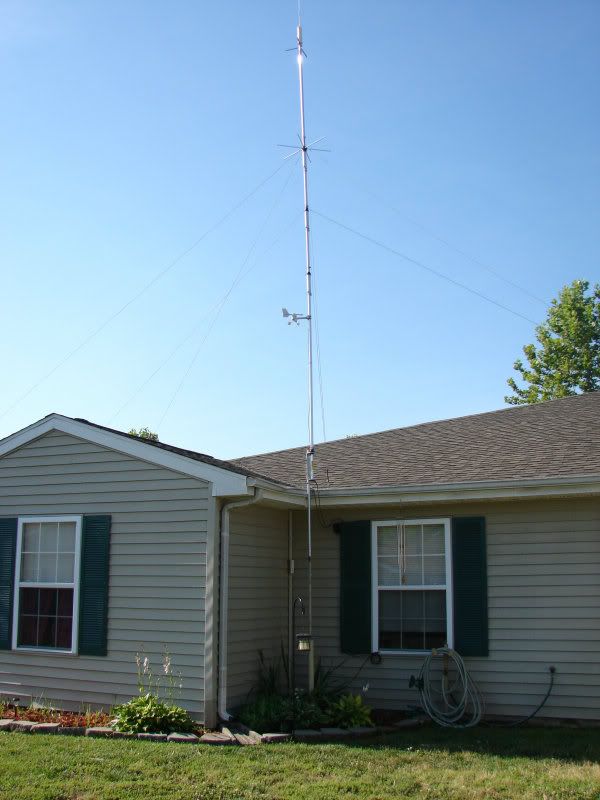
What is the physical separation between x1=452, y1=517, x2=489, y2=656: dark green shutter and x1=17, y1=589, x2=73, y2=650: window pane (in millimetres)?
4390

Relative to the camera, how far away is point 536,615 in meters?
9.08

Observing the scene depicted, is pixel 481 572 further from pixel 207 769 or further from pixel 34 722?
pixel 34 722

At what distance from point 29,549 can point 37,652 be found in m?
1.19

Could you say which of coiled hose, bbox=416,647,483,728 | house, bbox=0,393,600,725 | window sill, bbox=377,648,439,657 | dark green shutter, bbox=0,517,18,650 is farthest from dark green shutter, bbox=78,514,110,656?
coiled hose, bbox=416,647,483,728

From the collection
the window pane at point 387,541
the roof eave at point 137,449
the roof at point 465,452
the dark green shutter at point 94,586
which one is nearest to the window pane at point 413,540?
the window pane at point 387,541

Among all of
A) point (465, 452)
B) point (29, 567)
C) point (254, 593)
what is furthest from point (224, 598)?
point (465, 452)

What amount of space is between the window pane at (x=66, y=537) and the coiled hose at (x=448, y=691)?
4.24 meters

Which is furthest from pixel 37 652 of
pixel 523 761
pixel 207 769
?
pixel 523 761

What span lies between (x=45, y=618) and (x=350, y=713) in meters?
3.75

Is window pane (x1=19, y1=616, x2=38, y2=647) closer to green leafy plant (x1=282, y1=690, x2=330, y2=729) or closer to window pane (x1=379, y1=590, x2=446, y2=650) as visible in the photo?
green leafy plant (x1=282, y1=690, x2=330, y2=729)

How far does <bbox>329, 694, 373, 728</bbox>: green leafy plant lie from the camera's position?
8430mm

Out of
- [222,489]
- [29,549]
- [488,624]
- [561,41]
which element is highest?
[561,41]

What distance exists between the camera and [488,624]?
30.4ft

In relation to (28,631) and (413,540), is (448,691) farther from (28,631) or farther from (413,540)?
(28,631)
